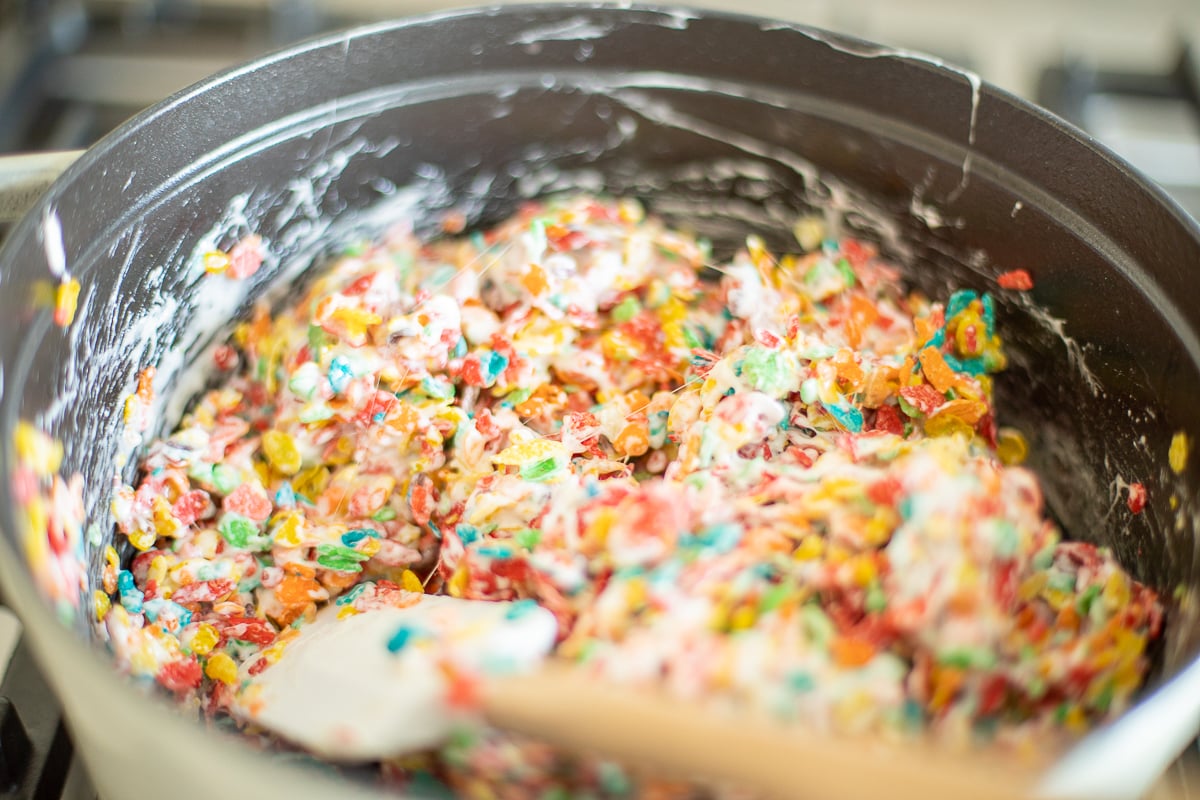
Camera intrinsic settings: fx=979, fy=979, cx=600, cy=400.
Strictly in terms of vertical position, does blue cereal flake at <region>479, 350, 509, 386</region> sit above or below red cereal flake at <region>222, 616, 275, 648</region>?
above

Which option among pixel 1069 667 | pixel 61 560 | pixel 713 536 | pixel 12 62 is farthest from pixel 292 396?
pixel 12 62

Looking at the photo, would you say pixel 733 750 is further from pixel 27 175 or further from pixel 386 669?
pixel 27 175

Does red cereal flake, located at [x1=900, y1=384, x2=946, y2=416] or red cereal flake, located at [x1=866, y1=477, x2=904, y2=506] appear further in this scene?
red cereal flake, located at [x1=900, y1=384, x2=946, y2=416]

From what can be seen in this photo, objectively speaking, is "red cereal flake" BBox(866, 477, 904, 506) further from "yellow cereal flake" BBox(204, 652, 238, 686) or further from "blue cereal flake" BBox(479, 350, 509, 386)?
"yellow cereal flake" BBox(204, 652, 238, 686)

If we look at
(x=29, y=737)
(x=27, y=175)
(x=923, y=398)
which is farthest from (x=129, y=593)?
(x=923, y=398)

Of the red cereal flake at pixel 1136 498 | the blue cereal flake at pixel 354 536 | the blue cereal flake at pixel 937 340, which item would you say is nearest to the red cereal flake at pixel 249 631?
the blue cereal flake at pixel 354 536

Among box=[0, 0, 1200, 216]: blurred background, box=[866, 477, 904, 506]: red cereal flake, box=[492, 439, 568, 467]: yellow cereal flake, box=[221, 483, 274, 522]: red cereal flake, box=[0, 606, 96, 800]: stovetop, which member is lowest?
box=[0, 606, 96, 800]: stovetop

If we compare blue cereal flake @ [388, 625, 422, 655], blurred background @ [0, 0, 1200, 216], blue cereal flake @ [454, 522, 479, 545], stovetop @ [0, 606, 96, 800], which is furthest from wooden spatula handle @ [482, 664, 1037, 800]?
blurred background @ [0, 0, 1200, 216]
